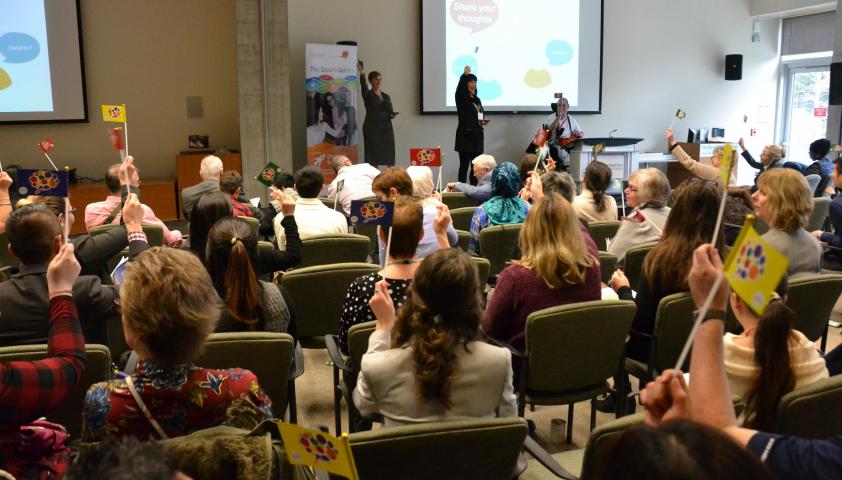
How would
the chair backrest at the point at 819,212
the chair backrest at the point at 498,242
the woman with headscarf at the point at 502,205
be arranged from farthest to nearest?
the chair backrest at the point at 819,212 < the woman with headscarf at the point at 502,205 < the chair backrest at the point at 498,242

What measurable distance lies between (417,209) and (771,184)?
81.8 inches

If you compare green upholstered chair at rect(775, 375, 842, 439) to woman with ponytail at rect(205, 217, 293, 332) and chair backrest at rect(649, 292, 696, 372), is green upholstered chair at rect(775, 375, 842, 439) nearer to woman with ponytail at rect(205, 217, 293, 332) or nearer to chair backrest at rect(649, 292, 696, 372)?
chair backrest at rect(649, 292, 696, 372)

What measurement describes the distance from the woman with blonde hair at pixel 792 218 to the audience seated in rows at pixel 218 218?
249cm

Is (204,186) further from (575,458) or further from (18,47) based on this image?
(18,47)

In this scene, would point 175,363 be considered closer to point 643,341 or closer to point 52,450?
point 52,450

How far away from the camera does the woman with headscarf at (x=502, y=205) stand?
4.69 meters

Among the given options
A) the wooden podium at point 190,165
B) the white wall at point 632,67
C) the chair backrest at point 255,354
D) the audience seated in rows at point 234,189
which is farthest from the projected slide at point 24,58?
the chair backrest at point 255,354

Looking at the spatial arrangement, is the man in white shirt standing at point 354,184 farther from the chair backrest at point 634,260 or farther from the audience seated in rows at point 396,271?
the audience seated in rows at point 396,271

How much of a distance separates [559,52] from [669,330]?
8.96 metres

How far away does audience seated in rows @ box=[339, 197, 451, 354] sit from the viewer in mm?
2850

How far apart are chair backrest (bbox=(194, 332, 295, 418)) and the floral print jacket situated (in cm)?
51

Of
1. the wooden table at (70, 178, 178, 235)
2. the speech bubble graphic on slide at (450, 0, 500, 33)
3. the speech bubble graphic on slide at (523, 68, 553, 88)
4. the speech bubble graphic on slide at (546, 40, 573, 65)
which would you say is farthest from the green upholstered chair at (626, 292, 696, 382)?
the speech bubble graphic on slide at (546, 40, 573, 65)

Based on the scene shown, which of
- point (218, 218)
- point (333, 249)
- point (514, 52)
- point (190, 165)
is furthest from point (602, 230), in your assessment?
point (514, 52)

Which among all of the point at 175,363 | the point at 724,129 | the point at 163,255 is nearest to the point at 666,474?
the point at 175,363
